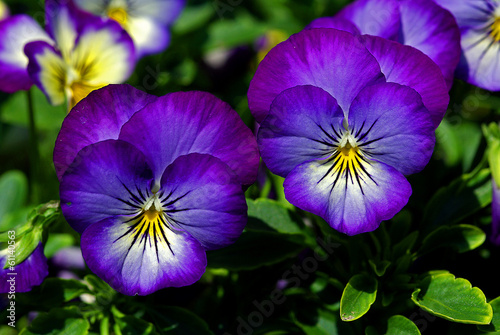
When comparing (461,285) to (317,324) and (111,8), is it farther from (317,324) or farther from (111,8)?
(111,8)

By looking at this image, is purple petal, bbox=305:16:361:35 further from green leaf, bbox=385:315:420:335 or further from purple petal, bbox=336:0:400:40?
green leaf, bbox=385:315:420:335

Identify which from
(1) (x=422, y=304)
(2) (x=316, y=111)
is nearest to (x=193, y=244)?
(2) (x=316, y=111)

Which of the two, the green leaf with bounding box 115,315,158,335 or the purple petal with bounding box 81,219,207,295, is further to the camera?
→ the green leaf with bounding box 115,315,158,335

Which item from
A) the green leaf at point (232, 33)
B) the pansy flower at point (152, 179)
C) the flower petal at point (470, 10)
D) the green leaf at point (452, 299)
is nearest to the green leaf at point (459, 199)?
the green leaf at point (452, 299)

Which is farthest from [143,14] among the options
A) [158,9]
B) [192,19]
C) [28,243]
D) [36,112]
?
[28,243]

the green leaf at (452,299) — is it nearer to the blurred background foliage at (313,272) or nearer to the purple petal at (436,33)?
the blurred background foliage at (313,272)

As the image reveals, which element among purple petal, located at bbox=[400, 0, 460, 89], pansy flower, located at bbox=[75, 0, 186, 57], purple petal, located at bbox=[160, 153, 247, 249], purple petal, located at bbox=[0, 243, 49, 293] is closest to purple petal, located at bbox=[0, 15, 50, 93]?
pansy flower, located at bbox=[75, 0, 186, 57]
